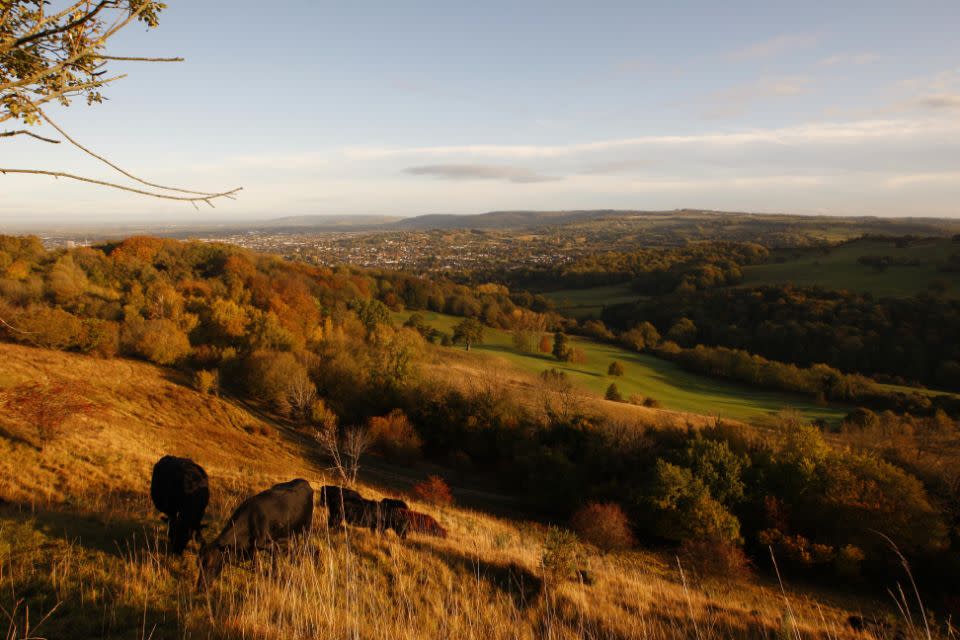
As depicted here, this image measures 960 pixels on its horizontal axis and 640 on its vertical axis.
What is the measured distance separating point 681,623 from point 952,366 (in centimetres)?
6771

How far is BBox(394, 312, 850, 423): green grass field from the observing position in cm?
4184

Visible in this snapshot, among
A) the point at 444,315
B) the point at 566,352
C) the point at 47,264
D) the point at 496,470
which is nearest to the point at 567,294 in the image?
the point at 444,315

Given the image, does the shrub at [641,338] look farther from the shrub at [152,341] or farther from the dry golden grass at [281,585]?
the shrub at [152,341]

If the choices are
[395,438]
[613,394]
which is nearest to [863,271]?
[613,394]

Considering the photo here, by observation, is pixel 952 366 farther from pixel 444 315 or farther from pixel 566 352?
pixel 444 315

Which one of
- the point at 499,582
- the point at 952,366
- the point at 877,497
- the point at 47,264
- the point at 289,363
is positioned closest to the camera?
the point at 499,582

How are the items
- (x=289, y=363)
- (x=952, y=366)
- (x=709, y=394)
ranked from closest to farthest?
(x=289, y=363) < (x=709, y=394) < (x=952, y=366)

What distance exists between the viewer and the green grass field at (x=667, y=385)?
41844mm

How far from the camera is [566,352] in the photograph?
2213 inches

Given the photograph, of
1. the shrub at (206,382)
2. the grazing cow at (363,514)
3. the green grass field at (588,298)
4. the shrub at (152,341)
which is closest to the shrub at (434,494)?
the grazing cow at (363,514)

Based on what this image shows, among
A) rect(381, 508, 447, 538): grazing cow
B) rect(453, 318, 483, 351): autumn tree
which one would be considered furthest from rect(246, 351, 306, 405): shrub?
rect(453, 318, 483, 351): autumn tree

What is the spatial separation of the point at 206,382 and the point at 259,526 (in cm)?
2725

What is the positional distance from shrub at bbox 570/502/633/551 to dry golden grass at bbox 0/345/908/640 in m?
2.74

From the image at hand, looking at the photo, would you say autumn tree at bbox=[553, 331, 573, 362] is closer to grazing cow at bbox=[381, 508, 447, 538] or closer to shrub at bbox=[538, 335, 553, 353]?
shrub at bbox=[538, 335, 553, 353]
